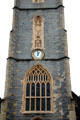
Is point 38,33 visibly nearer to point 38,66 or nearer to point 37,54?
point 37,54

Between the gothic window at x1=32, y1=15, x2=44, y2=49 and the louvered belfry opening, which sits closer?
the louvered belfry opening

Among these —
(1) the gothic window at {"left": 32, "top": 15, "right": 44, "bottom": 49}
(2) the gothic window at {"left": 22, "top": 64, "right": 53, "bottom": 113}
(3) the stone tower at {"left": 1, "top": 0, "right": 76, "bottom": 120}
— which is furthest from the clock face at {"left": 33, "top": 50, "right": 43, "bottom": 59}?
(2) the gothic window at {"left": 22, "top": 64, "right": 53, "bottom": 113}

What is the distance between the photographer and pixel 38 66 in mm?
19484

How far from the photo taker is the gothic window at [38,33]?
2072 cm

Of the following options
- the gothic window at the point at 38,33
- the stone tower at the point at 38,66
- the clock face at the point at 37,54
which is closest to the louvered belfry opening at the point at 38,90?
the stone tower at the point at 38,66

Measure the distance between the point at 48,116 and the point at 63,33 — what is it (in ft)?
29.1

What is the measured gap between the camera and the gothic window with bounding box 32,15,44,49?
68.0 ft

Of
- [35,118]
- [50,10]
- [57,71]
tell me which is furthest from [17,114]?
[50,10]

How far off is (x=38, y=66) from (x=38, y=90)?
2.49 metres

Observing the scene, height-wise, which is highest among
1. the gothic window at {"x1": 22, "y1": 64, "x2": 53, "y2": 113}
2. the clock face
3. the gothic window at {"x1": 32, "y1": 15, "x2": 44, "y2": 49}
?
the gothic window at {"x1": 32, "y1": 15, "x2": 44, "y2": 49}

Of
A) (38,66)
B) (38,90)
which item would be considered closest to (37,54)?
(38,66)

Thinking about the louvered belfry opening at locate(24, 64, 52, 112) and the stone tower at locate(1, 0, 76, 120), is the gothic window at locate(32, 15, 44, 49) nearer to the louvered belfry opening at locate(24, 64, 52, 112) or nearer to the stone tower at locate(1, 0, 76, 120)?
the stone tower at locate(1, 0, 76, 120)

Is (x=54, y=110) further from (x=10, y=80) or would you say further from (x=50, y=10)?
(x=50, y=10)

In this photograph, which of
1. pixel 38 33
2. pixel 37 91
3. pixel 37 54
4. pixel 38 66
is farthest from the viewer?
pixel 38 33
